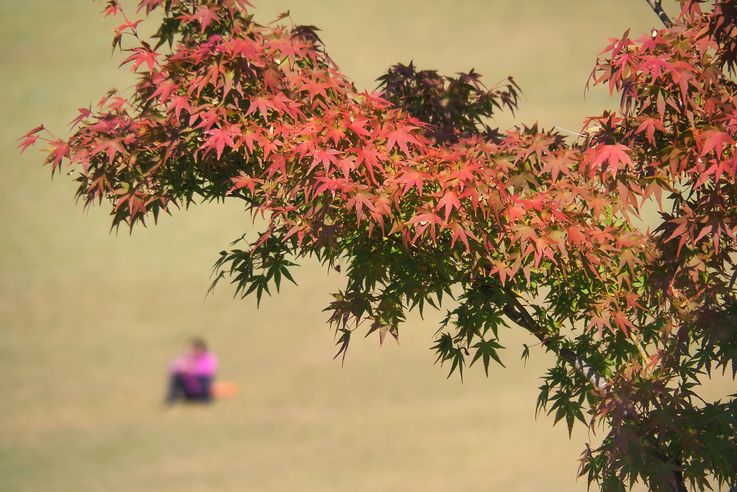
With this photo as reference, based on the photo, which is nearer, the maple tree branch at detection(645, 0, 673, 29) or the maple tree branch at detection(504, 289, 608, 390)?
the maple tree branch at detection(504, 289, 608, 390)

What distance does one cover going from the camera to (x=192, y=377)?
11000mm

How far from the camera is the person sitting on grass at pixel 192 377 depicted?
10539 millimetres

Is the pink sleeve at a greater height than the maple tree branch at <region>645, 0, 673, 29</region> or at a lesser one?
greater

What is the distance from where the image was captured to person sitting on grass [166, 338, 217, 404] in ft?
34.6

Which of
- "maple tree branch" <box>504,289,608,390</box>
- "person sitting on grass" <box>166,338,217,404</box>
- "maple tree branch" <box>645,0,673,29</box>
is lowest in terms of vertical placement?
"maple tree branch" <box>504,289,608,390</box>

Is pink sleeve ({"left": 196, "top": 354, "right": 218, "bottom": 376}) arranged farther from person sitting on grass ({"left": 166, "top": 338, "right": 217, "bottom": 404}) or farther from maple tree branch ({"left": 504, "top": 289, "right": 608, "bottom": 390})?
maple tree branch ({"left": 504, "top": 289, "right": 608, "bottom": 390})

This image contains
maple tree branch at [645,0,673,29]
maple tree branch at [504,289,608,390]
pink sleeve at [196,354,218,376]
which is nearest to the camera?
maple tree branch at [504,289,608,390]

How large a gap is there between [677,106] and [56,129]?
14.0 m

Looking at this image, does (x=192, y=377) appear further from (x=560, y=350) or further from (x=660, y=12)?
(x=660, y=12)

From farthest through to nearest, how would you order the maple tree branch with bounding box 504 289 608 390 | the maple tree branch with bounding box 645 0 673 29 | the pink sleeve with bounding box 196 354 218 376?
the pink sleeve with bounding box 196 354 218 376
the maple tree branch with bounding box 645 0 673 29
the maple tree branch with bounding box 504 289 608 390

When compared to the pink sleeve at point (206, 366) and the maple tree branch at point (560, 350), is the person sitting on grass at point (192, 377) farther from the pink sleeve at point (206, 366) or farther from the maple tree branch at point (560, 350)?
the maple tree branch at point (560, 350)

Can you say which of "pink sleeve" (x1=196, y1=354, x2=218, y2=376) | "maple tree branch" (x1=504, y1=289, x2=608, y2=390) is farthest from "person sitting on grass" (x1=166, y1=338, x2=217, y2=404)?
"maple tree branch" (x1=504, y1=289, x2=608, y2=390)

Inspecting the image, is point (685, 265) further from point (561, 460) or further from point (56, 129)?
point (56, 129)

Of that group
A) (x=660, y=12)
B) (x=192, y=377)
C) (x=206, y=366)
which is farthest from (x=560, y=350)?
(x=192, y=377)
